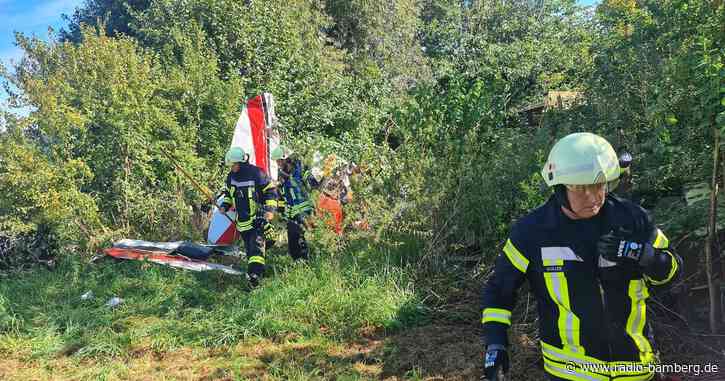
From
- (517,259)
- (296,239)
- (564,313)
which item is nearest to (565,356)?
(564,313)

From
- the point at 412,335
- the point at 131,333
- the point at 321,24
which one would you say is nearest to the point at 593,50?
the point at 412,335

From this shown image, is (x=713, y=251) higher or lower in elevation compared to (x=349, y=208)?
lower

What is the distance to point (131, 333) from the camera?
499cm

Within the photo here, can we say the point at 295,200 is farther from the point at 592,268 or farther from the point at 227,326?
the point at 592,268

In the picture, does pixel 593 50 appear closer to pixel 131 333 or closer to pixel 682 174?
pixel 682 174

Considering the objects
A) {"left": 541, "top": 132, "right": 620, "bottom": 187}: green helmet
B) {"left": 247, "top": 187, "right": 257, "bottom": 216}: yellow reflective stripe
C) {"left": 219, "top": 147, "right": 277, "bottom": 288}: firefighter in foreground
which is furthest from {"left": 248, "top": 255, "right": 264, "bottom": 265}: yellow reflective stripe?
{"left": 541, "top": 132, "right": 620, "bottom": 187}: green helmet

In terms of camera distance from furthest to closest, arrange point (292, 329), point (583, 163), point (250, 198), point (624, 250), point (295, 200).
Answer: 1. point (295, 200)
2. point (250, 198)
3. point (292, 329)
4. point (583, 163)
5. point (624, 250)

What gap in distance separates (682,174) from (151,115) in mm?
8466

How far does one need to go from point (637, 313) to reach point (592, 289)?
7.6 inches

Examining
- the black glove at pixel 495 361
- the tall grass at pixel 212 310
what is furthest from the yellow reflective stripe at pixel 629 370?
the tall grass at pixel 212 310

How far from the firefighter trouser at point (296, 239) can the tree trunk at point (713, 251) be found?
4.73 m

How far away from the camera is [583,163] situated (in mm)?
1870

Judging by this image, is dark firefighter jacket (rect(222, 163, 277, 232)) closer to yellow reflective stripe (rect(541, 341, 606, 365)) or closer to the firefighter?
the firefighter

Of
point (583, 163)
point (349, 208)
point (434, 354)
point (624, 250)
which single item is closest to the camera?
point (624, 250)
